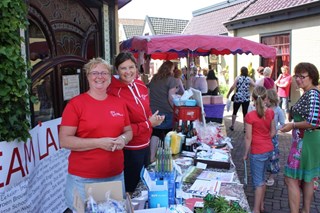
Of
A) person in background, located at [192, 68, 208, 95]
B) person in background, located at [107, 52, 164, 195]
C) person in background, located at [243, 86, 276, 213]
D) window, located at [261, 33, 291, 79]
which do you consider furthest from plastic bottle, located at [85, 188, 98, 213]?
window, located at [261, 33, 291, 79]

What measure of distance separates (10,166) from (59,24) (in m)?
2.27

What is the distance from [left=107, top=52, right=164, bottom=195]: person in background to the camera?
2.69 metres

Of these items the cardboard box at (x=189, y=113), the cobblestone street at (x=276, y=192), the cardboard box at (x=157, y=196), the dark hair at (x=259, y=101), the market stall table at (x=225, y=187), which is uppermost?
the dark hair at (x=259, y=101)

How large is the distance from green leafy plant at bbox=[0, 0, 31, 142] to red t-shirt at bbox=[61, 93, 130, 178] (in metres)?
0.48

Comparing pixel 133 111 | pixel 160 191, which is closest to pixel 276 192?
pixel 133 111

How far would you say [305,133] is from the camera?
3.25 meters

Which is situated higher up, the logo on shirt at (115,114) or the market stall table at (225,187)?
the logo on shirt at (115,114)

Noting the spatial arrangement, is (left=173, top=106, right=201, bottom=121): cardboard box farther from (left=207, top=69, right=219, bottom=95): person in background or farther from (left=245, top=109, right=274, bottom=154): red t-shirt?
(left=207, top=69, right=219, bottom=95): person in background

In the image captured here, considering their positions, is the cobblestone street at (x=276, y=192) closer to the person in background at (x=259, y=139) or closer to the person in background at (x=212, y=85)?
the person in background at (x=259, y=139)

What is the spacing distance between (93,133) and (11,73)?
750mm

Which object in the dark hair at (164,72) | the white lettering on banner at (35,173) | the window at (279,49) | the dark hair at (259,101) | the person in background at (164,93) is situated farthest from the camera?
the window at (279,49)

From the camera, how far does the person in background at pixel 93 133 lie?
2189 millimetres

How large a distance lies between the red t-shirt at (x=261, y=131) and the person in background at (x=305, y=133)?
1.10 feet

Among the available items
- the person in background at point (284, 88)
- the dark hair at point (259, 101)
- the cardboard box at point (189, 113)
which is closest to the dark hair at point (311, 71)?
the dark hair at point (259, 101)
